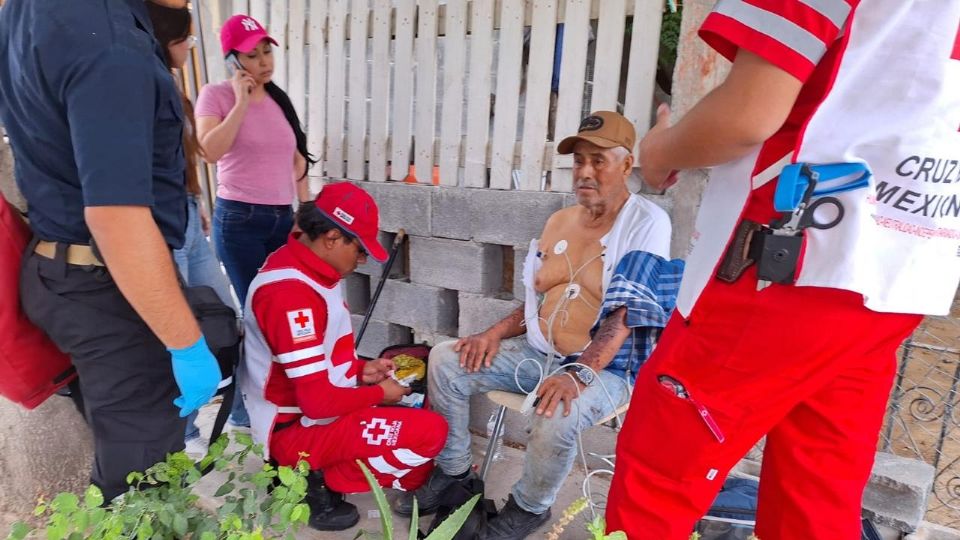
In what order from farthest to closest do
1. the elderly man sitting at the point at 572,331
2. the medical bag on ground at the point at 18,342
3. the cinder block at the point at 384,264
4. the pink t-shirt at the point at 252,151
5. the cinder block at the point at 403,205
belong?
the cinder block at the point at 384,264
the cinder block at the point at 403,205
the pink t-shirt at the point at 252,151
the elderly man sitting at the point at 572,331
the medical bag on ground at the point at 18,342

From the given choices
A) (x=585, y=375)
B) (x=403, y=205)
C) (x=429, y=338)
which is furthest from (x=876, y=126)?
(x=429, y=338)

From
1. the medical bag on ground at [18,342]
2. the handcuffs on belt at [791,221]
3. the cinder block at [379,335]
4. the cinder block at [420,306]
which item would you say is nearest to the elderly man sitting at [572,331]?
the cinder block at [420,306]

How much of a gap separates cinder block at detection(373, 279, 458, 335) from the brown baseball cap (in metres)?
1.37

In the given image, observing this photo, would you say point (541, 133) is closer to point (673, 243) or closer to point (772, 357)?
point (673, 243)

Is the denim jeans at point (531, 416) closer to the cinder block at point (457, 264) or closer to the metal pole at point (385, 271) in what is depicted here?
the cinder block at point (457, 264)

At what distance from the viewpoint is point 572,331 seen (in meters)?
2.49

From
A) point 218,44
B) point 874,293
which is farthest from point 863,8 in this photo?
point 218,44

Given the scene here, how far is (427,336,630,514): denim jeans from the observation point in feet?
7.08

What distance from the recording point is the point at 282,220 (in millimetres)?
3145

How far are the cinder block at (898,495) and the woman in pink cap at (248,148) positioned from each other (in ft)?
10.3

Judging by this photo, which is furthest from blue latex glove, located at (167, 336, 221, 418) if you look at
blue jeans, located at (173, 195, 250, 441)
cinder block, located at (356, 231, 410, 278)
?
cinder block, located at (356, 231, 410, 278)

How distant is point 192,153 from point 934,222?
2407 millimetres

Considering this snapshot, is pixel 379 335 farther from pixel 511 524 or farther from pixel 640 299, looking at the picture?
pixel 640 299

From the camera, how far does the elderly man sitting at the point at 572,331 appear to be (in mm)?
2205
